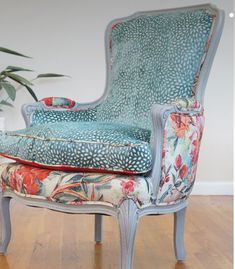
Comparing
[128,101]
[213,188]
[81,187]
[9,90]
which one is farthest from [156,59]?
[213,188]

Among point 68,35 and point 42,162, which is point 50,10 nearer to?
point 68,35

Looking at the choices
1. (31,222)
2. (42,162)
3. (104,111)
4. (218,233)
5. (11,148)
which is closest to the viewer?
(42,162)

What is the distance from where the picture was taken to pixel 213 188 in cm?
351

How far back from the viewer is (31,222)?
8.50 feet

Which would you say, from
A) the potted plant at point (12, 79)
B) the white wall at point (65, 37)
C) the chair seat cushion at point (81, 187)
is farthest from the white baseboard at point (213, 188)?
the chair seat cushion at point (81, 187)

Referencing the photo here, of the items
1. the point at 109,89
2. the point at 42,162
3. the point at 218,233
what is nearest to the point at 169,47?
the point at 109,89

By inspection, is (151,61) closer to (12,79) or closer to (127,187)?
(127,187)

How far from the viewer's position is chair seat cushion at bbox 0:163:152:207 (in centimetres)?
162

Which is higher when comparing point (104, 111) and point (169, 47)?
Result: point (169, 47)

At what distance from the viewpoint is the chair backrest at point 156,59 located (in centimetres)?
199

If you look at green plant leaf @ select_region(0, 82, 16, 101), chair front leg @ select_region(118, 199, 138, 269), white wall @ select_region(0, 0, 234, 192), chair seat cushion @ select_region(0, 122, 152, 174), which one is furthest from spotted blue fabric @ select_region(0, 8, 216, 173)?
white wall @ select_region(0, 0, 234, 192)

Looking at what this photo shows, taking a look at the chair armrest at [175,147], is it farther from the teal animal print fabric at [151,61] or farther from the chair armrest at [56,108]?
the chair armrest at [56,108]

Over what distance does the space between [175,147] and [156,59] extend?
0.51 meters

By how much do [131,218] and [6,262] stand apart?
57 centimetres
